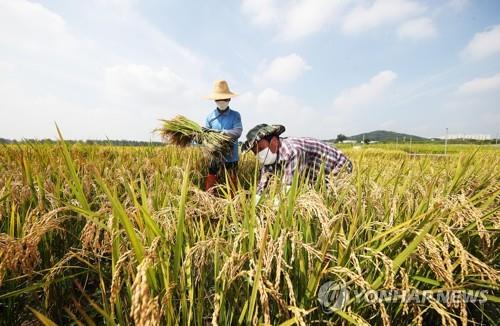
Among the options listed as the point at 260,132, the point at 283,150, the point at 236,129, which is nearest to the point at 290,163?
the point at 283,150

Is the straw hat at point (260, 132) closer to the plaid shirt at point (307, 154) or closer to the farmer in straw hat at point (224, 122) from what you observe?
the plaid shirt at point (307, 154)

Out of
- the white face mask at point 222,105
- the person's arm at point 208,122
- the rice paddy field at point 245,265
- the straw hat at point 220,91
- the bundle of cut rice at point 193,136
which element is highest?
the straw hat at point 220,91

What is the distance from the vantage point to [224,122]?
179 inches

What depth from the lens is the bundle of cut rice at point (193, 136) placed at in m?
4.06

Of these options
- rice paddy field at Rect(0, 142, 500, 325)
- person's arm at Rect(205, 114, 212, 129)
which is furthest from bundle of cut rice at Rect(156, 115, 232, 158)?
rice paddy field at Rect(0, 142, 500, 325)

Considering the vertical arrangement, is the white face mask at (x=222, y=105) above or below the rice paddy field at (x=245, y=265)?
above

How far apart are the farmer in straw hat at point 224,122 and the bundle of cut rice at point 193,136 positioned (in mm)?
162

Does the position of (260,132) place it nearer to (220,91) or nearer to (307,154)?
(307,154)

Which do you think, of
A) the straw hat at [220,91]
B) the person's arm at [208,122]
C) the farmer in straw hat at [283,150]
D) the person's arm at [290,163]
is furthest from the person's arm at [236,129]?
the person's arm at [290,163]

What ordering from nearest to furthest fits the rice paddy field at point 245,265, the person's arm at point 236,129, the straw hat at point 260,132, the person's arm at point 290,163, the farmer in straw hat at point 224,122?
the rice paddy field at point 245,265 < the person's arm at point 290,163 < the straw hat at point 260,132 < the person's arm at point 236,129 < the farmer in straw hat at point 224,122

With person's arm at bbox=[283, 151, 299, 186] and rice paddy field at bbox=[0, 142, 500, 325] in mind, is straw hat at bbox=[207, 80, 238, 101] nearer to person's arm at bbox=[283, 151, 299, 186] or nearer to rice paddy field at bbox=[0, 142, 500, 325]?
person's arm at bbox=[283, 151, 299, 186]

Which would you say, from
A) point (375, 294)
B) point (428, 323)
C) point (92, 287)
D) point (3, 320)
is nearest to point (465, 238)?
point (428, 323)

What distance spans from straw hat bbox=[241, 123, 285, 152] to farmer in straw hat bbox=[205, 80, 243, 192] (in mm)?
831

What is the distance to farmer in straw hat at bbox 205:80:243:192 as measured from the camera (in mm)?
4318
